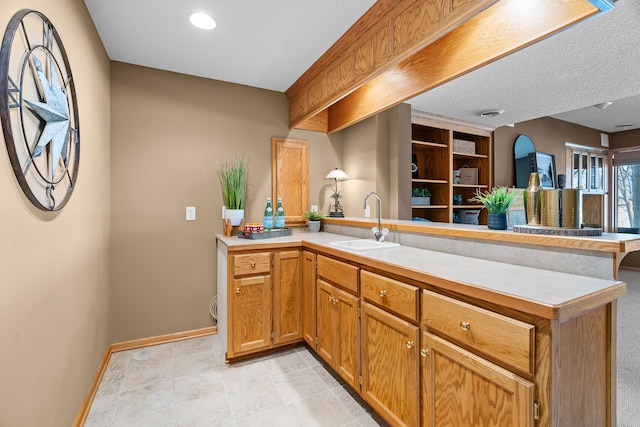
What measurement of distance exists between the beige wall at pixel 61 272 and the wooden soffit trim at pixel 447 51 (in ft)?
5.28

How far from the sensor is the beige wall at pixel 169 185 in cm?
254

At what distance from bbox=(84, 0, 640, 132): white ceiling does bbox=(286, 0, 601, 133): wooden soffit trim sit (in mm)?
259

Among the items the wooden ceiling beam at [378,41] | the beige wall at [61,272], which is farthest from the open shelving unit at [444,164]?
the beige wall at [61,272]

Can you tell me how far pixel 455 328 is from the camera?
1176mm

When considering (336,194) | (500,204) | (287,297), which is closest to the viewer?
(500,204)

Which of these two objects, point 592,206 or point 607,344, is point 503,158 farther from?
point 607,344

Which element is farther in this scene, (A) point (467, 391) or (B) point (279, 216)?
(B) point (279, 216)

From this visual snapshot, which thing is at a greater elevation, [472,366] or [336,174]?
[336,174]

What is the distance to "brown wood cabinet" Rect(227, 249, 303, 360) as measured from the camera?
2270 millimetres

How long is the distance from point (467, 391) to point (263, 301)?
1.58 m

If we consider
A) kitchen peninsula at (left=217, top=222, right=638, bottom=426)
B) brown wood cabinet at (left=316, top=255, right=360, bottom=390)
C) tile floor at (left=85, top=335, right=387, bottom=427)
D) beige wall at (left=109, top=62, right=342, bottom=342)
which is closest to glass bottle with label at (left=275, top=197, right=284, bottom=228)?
beige wall at (left=109, top=62, right=342, bottom=342)

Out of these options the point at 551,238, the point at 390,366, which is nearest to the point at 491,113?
the point at 551,238

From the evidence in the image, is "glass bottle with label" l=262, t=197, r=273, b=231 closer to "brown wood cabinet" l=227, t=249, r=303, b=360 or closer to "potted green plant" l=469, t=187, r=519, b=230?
"brown wood cabinet" l=227, t=249, r=303, b=360

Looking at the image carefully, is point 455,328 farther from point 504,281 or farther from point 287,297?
point 287,297
